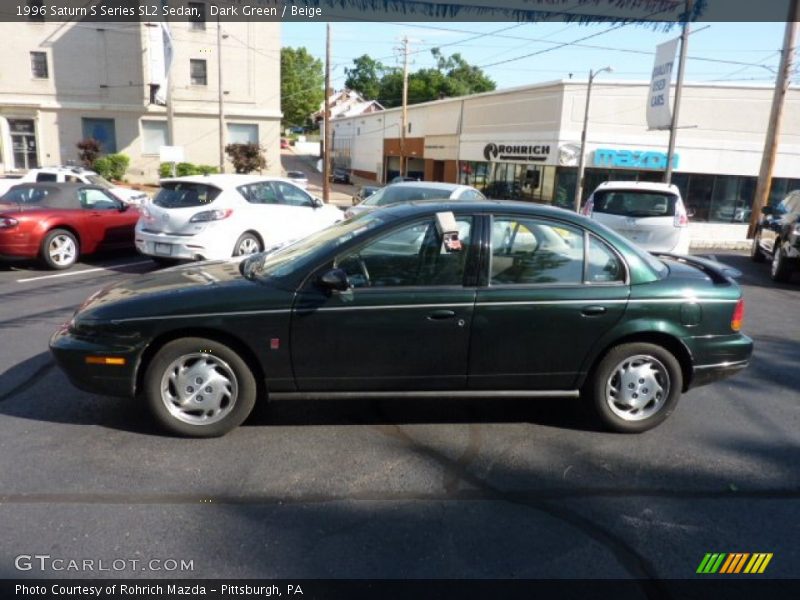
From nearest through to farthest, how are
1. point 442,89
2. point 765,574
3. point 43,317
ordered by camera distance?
point 765,574 < point 43,317 < point 442,89

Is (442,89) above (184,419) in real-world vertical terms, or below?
above

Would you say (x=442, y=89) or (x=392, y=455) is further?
(x=442, y=89)

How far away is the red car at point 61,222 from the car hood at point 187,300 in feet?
20.7

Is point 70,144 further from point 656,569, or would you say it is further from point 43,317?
point 656,569

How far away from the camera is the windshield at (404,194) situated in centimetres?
1127

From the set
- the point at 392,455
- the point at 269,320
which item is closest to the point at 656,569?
the point at 392,455

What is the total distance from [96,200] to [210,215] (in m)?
2.75

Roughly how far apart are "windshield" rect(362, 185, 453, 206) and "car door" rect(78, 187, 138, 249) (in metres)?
4.23

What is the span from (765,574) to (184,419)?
335cm

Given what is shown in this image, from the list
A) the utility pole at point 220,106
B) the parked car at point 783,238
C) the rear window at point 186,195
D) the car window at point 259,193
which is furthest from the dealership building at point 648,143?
the rear window at point 186,195

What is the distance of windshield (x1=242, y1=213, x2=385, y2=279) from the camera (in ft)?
14.0

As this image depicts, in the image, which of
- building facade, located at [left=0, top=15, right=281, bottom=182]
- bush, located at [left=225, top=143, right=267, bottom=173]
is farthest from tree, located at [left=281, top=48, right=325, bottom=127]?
bush, located at [left=225, top=143, right=267, bottom=173]

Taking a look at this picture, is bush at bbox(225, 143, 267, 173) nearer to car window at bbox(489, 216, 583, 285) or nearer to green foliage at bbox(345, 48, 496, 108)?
car window at bbox(489, 216, 583, 285)

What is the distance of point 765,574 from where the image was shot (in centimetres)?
297
